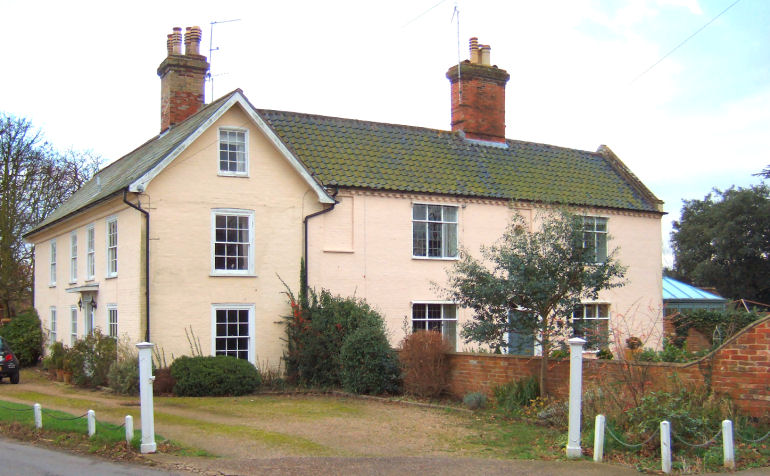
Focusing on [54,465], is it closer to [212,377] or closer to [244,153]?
[212,377]

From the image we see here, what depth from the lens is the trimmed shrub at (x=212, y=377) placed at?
18828 millimetres

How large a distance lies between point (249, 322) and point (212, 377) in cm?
262

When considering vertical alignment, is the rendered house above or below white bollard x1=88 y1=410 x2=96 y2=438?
above

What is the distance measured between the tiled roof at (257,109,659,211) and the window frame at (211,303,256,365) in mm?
4160

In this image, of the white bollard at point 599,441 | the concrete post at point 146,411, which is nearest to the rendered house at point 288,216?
the white bollard at point 599,441

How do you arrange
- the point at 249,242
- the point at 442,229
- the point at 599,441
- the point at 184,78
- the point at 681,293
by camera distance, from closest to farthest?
the point at 599,441 → the point at 249,242 → the point at 442,229 → the point at 184,78 → the point at 681,293

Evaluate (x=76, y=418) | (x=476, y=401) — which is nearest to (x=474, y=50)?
(x=476, y=401)

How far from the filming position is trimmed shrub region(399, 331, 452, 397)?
679 inches

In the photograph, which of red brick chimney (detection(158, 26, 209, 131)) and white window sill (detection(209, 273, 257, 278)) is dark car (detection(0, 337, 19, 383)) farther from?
red brick chimney (detection(158, 26, 209, 131))

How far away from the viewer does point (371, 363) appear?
18359mm

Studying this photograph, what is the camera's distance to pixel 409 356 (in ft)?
57.9

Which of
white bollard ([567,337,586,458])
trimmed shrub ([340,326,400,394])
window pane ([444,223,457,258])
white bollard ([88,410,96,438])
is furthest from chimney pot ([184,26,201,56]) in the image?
white bollard ([567,337,586,458])

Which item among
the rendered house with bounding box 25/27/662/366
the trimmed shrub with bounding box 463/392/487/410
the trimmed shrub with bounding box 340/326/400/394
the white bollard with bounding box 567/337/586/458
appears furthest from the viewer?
the rendered house with bounding box 25/27/662/366

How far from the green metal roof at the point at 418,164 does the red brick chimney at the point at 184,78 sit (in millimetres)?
764
